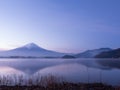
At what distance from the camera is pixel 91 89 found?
18703mm

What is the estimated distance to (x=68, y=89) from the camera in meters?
18.0

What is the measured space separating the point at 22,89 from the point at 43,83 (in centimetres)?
305

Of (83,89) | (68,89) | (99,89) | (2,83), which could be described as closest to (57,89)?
(68,89)

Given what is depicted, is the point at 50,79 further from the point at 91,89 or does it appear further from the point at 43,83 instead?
the point at 91,89

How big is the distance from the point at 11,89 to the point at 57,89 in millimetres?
3069

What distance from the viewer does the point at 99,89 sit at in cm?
1870

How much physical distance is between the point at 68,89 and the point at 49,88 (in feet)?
4.51

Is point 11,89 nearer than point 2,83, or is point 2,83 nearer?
point 11,89

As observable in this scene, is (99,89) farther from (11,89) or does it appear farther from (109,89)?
(11,89)

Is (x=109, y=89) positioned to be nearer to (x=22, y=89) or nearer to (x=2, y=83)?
(x=22, y=89)

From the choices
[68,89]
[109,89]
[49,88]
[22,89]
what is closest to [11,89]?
[22,89]

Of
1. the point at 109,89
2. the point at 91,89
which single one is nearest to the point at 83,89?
the point at 91,89

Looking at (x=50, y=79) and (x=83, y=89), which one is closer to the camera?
(x=83, y=89)

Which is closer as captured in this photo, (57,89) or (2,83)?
(57,89)
